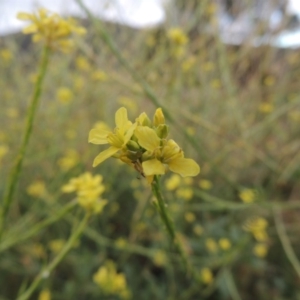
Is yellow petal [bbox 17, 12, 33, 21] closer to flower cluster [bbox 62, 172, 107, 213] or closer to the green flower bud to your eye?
flower cluster [bbox 62, 172, 107, 213]

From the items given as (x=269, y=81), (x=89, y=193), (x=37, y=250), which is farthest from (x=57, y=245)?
(x=269, y=81)

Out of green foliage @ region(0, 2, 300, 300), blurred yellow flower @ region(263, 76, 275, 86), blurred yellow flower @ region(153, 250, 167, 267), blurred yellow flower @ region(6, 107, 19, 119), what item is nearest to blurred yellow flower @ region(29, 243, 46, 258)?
green foliage @ region(0, 2, 300, 300)

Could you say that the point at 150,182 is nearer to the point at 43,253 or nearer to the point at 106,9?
the point at 43,253

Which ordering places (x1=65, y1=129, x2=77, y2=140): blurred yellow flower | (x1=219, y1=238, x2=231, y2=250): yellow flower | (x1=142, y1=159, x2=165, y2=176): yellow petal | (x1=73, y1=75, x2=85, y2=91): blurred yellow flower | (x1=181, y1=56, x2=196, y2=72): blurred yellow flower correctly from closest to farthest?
1. (x1=142, y1=159, x2=165, y2=176): yellow petal
2. (x1=219, y1=238, x2=231, y2=250): yellow flower
3. (x1=181, y1=56, x2=196, y2=72): blurred yellow flower
4. (x1=65, y1=129, x2=77, y2=140): blurred yellow flower
5. (x1=73, y1=75, x2=85, y2=91): blurred yellow flower

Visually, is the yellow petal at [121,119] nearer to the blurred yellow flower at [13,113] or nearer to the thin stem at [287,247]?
the thin stem at [287,247]

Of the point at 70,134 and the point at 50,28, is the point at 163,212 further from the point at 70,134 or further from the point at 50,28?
the point at 70,134

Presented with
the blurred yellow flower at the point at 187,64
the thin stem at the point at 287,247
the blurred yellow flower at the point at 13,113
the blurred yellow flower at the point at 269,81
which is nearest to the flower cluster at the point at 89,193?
the thin stem at the point at 287,247
